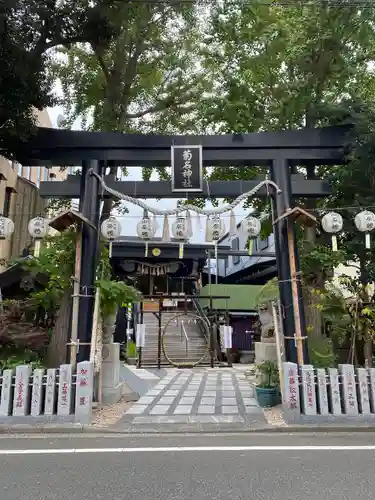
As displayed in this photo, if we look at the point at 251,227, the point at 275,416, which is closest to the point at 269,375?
the point at 275,416

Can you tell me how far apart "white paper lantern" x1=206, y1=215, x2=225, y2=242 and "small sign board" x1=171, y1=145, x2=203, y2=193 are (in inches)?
31.5

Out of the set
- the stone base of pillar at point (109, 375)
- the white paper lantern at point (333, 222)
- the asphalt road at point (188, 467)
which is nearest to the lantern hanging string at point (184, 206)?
the white paper lantern at point (333, 222)

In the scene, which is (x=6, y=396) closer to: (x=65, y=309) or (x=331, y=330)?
(x=65, y=309)

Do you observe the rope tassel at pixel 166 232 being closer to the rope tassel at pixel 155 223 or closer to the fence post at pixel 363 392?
the rope tassel at pixel 155 223

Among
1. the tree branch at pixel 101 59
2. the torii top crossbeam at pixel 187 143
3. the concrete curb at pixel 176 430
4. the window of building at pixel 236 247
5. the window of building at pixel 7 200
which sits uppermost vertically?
the tree branch at pixel 101 59

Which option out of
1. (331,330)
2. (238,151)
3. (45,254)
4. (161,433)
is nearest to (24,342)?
(45,254)

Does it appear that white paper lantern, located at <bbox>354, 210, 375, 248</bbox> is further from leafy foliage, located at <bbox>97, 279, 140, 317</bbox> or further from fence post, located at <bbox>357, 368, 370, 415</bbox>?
leafy foliage, located at <bbox>97, 279, 140, 317</bbox>

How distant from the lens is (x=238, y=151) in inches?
390

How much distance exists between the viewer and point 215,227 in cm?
930

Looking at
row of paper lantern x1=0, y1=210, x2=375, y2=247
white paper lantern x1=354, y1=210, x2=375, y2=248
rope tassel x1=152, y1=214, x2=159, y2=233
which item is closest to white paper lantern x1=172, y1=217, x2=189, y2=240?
row of paper lantern x1=0, y1=210, x2=375, y2=247

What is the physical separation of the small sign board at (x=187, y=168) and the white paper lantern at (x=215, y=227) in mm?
800

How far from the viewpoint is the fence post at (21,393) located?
7.47 meters

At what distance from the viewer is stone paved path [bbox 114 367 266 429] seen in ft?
26.5

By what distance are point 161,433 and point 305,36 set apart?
11277mm
